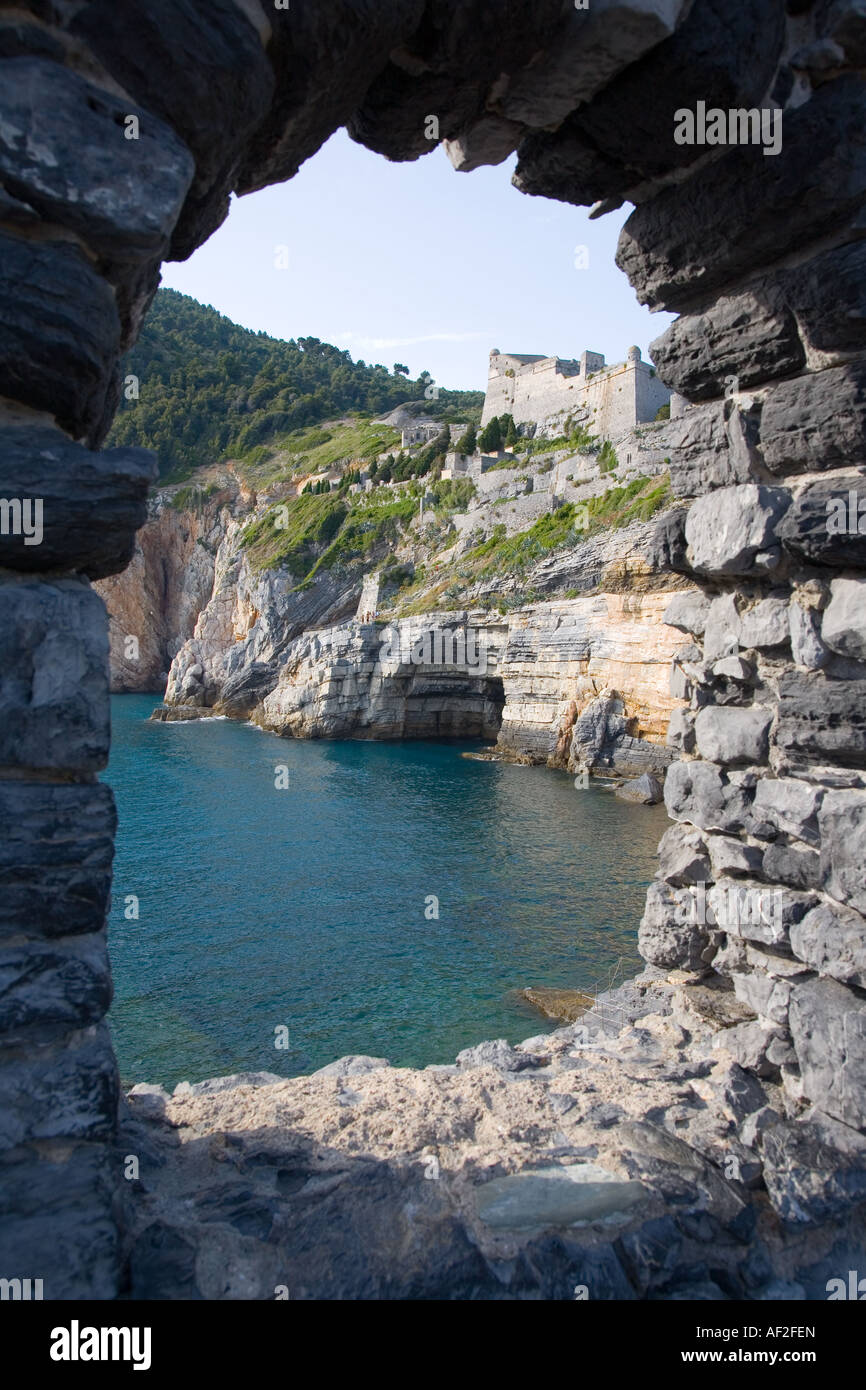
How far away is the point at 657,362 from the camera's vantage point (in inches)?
212

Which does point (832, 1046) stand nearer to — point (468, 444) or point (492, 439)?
point (492, 439)

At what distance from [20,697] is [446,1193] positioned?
9.22ft

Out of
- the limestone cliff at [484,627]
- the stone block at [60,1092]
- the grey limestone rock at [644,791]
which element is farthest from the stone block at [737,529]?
the grey limestone rock at [644,791]

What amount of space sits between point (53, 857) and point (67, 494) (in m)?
1.17

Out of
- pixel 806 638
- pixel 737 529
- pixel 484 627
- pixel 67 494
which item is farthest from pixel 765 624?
pixel 484 627

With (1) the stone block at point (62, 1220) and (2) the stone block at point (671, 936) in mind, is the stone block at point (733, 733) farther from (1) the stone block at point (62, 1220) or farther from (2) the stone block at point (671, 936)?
(1) the stone block at point (62, 1220)

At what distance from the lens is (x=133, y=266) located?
2.89m

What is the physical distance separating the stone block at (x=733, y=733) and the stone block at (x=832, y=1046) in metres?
1.27

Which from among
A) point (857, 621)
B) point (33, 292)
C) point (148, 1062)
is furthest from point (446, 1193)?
point (148, 1062)

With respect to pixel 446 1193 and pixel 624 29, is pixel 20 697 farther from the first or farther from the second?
pixel 624 29

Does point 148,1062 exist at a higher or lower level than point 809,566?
lower

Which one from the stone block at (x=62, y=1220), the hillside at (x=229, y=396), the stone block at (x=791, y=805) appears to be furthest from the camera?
the hillside at (x=229, y=396)

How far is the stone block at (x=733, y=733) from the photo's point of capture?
478 cm

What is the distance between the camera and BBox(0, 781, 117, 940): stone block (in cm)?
267
